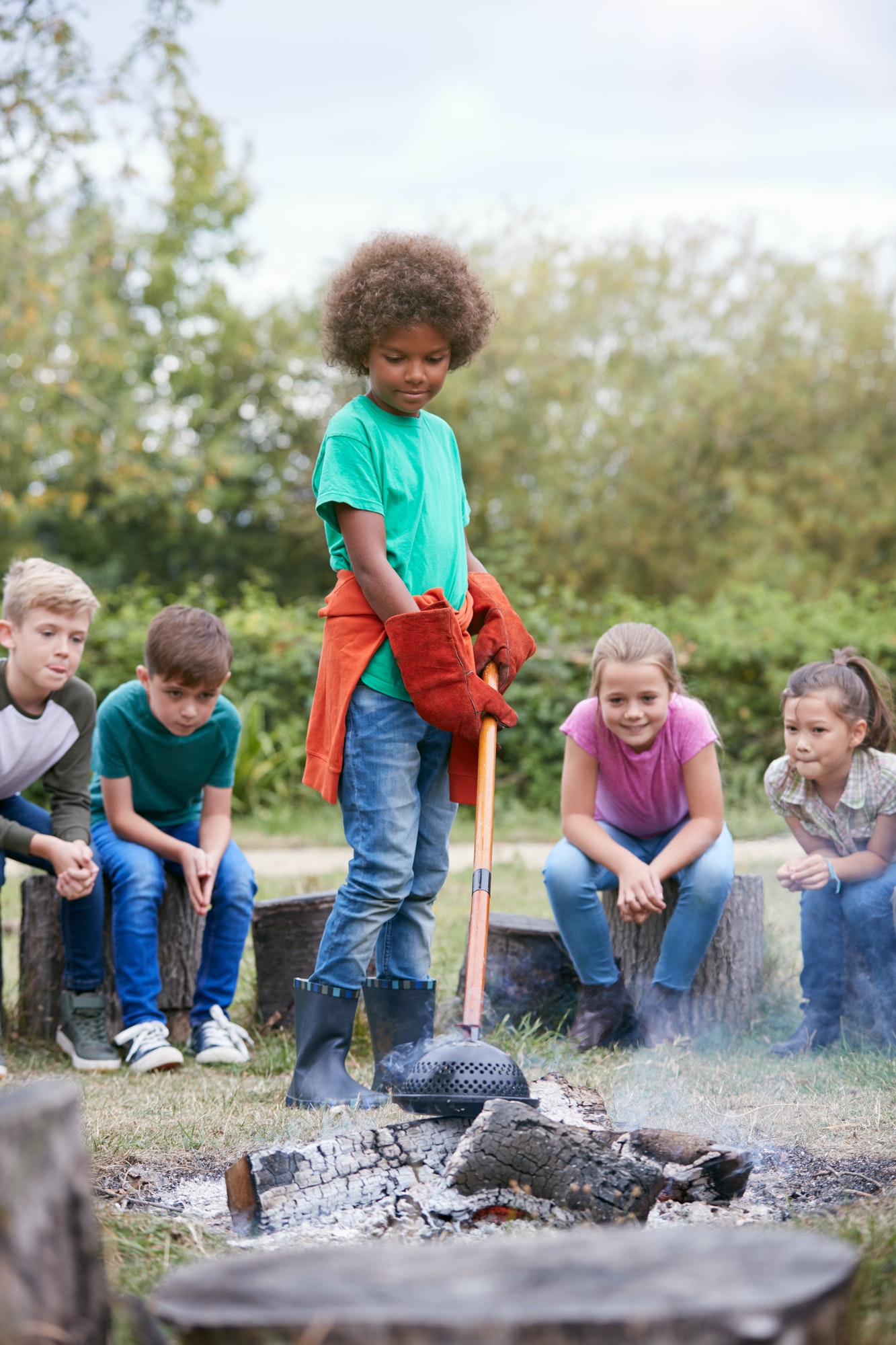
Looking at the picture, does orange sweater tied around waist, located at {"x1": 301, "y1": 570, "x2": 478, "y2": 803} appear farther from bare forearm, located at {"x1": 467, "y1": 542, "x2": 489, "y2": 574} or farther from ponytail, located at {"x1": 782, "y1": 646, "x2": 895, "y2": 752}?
ponytail, located at {"x1": 782, "y1": 646, "x2": 895, "y2": 752}

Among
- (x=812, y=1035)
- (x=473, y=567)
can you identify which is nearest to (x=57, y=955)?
(x=473, y=567)

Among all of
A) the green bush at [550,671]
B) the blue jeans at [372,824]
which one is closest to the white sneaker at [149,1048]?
the blue jeans at [372,824]

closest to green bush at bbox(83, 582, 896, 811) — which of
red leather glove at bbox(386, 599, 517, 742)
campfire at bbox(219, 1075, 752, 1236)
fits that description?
red leather glove at bbox(386, 599, 517, 742)

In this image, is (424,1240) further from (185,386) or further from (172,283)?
(172,283)

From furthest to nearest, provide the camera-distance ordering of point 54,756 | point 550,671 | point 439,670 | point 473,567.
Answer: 1. point 550,671
2. point 54,756
3. point 473,567
4. point 439,670

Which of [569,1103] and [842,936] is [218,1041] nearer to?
[569,1103]

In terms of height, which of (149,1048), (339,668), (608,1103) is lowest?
(149,1048)

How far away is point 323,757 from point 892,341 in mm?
12015

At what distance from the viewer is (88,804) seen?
345 cm

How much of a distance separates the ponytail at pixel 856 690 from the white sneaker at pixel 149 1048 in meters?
1.99

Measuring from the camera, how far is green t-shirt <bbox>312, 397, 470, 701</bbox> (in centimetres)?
259

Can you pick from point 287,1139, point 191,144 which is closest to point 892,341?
point 191,144

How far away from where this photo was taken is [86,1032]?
133 inches

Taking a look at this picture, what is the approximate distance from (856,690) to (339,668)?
5.06 ft
